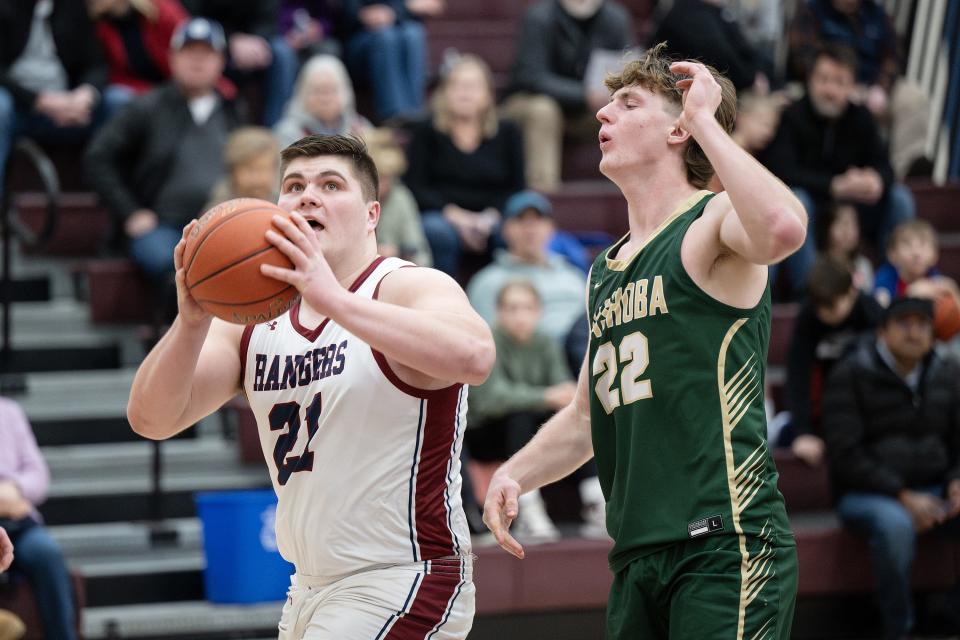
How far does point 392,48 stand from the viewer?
10820 mm

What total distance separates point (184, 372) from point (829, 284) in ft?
17.9

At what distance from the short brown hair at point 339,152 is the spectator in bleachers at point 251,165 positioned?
13.1 feet

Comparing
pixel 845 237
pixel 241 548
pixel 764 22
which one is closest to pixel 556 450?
pixel 241 548

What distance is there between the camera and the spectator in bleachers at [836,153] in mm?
10320

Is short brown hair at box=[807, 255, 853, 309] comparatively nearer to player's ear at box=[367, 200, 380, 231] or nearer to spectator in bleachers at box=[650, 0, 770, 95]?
spectator in bleachers at box=[650, 0, 770, 95]

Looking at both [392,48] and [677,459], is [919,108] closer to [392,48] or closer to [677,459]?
[392,48]

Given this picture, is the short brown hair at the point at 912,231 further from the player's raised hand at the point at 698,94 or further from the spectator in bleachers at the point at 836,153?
the player's raised hand at the point at 698,94

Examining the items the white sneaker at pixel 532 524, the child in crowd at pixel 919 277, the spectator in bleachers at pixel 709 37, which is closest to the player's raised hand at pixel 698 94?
the white sneaker at pixel 532 524

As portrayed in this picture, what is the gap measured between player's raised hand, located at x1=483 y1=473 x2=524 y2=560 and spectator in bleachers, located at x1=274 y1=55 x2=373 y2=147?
204 inches

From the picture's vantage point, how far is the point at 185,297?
383 cm

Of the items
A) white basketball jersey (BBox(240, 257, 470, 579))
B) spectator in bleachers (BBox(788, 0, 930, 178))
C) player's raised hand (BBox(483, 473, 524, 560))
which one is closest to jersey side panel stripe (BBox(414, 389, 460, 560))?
white basketball jersey (BBox(240, 257, 470, 579))

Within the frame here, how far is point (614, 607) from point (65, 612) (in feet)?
11.6

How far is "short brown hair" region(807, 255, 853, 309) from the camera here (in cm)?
867

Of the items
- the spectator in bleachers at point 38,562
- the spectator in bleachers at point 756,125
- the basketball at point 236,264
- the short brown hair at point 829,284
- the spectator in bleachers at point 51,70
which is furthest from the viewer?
the spectator in bleachers at point 756,125
